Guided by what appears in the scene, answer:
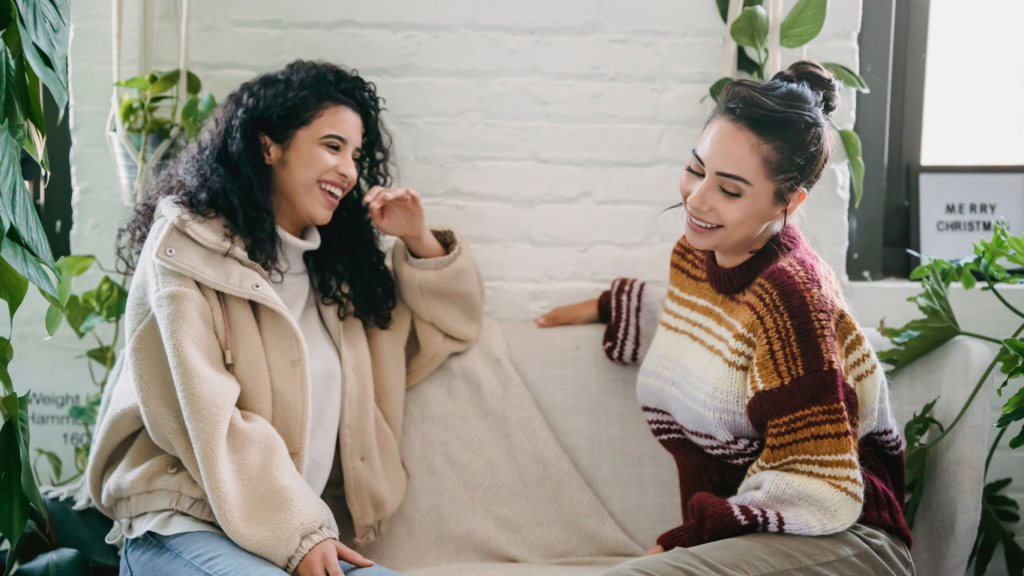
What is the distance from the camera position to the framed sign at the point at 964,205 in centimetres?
163

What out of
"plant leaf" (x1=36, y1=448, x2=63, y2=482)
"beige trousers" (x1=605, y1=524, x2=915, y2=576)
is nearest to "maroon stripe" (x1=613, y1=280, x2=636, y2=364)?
"beige trousers" (x1=605, y1=524, x2=915, y2=576)

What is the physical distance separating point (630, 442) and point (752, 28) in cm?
88

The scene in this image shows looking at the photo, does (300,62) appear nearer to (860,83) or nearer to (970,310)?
(860,83)

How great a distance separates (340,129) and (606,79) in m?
0.63

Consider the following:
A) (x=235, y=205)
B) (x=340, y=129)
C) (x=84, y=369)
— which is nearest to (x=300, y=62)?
(x=340, y=129)

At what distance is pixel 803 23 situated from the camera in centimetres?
137

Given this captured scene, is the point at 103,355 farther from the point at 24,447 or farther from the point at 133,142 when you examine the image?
the point at 24,447

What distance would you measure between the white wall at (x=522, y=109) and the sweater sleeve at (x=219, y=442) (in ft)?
2.12

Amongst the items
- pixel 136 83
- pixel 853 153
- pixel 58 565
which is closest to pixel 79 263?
pixel 136 83

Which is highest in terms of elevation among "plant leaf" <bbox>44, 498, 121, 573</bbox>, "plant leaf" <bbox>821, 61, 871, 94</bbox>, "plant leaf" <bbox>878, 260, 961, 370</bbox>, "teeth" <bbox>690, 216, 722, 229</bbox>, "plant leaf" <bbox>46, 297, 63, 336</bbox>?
"plant leaf" <bbox>821, 61, 871, 94</bbox>

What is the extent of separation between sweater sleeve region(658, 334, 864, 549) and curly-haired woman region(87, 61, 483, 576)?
56 cm

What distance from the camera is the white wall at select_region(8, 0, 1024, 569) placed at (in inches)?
60.0

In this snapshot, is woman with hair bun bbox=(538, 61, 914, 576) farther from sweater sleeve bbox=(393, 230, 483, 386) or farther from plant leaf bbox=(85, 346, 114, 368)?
plant leaf bbox=(85, 346, 114, 368)

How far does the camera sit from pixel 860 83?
1.42 meters
